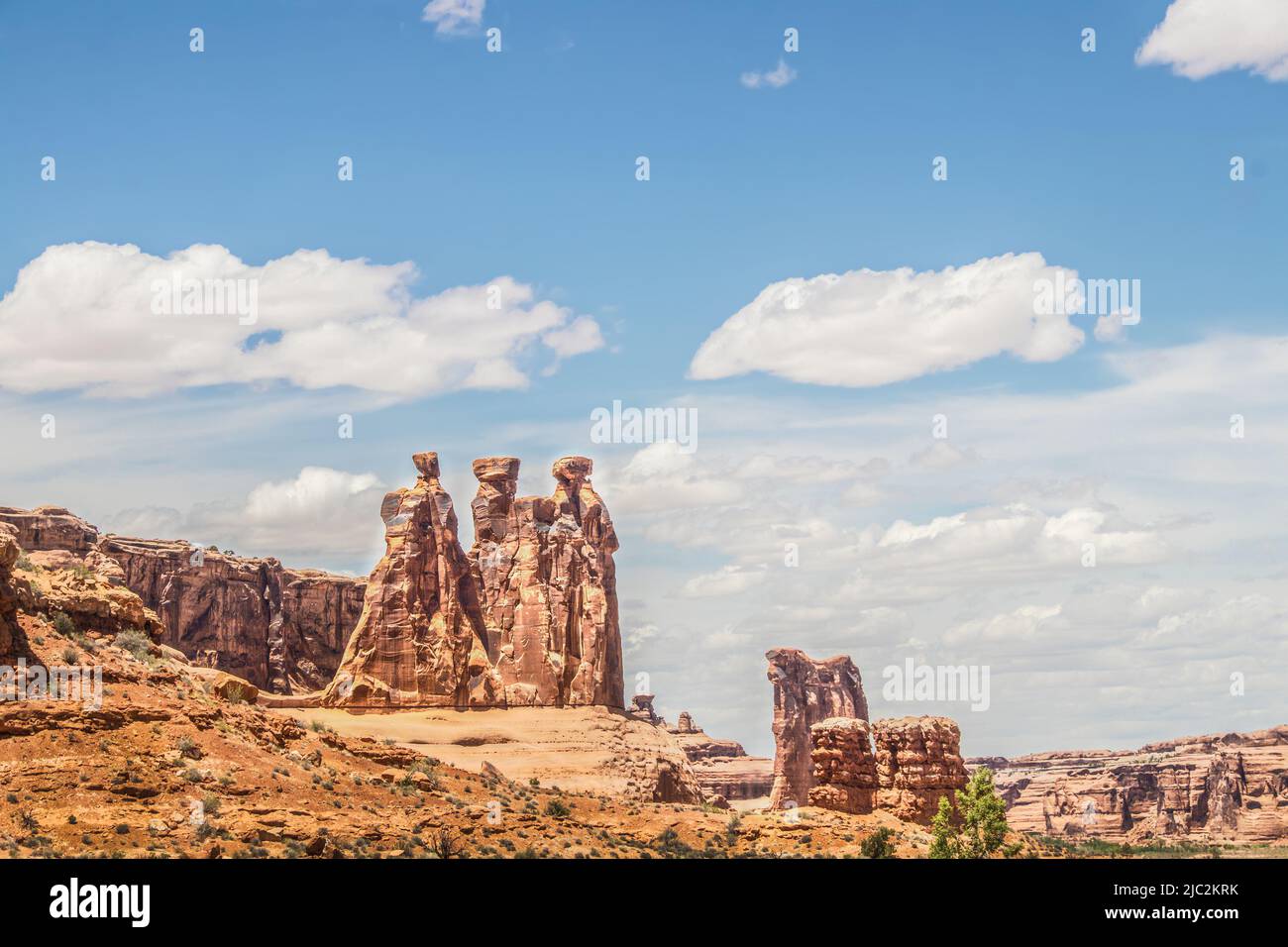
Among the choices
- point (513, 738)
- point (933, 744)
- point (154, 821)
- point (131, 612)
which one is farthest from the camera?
point (513, 738)

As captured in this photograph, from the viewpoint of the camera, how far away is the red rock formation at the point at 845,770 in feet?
201

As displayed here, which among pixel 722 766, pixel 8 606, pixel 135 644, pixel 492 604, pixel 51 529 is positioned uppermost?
pixel 51 529

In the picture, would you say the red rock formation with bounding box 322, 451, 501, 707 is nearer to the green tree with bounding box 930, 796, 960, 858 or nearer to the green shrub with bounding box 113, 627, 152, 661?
the green shrub with bounding box 113, 627, 152, 661

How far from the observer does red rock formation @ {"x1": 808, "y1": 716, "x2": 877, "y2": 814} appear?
61281 millimetres

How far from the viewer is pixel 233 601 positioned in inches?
4924

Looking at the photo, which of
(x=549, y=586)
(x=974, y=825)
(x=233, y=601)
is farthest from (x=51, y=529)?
(x=974, y=825)

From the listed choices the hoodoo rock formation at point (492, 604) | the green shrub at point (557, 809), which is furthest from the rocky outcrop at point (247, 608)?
the green shrub at point (557, 809)

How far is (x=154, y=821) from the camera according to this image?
3922 centimetres

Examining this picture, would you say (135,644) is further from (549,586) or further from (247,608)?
(247,608)

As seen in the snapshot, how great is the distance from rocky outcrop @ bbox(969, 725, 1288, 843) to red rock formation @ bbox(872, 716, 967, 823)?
53.0m

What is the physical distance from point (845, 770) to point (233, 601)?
251ft
